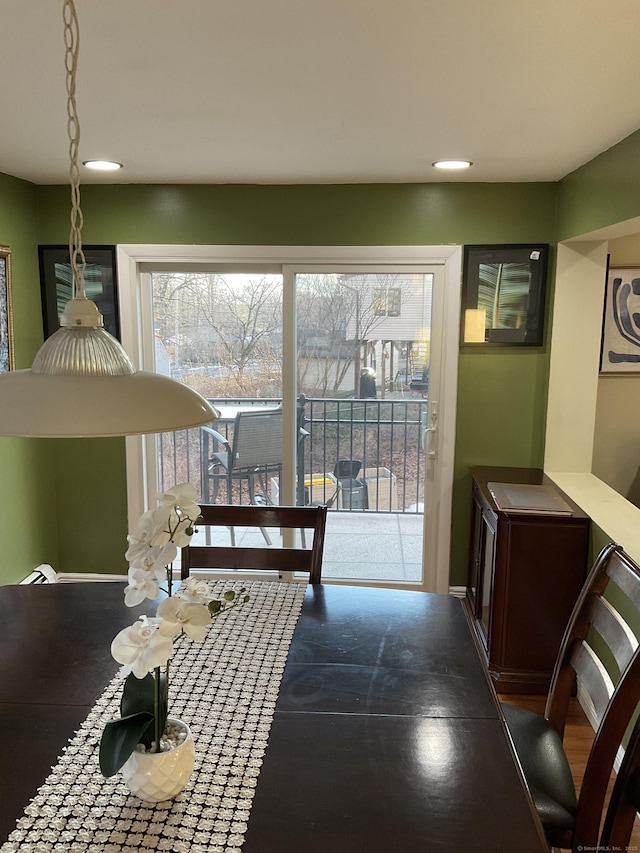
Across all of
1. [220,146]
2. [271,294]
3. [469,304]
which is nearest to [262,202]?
[271,294]

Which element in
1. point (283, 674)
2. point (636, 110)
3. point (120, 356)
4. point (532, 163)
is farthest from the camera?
point (532, 163)

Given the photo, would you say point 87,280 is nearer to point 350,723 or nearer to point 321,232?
point 321,232

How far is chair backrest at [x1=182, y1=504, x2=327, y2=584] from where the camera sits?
2.25 m

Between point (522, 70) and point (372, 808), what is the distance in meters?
1.78

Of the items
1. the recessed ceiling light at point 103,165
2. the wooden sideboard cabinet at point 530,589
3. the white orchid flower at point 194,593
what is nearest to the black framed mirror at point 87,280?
the recessed ceiling light at point 103,165

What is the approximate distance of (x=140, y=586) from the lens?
1211mm

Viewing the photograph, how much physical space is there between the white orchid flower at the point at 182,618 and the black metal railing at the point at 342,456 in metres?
2.60

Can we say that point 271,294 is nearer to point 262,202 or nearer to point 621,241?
point 262,202

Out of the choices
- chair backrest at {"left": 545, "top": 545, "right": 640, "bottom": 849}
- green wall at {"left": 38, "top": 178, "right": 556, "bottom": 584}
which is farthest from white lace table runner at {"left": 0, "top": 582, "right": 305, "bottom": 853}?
green wall at {"left": 38, "top": 178, "right": 556, "bottom": 584}

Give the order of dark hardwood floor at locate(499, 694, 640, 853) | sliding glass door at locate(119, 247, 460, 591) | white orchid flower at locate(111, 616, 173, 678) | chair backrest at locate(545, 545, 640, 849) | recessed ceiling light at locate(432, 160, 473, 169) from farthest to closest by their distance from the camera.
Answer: sliding glass door at locate(119, 247, 460, 591) < recessed ceiling light at locate(432, 160, 473, 169) < dark hardwood floor at locate(499, 694, 640, 853) < chair backrest at locate(545, 545, 640, 849) < white orchid flower at locate(111, 616, 173, 678)

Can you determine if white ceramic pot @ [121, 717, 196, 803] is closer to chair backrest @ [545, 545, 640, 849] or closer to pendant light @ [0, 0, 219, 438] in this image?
pendant light @ [0, 0, 219, 438]

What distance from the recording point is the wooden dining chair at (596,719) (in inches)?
56.2

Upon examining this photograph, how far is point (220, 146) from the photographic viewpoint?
261 centimetres

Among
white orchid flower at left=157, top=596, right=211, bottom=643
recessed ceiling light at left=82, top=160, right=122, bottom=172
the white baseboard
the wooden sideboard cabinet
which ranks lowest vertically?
the white baseboard
